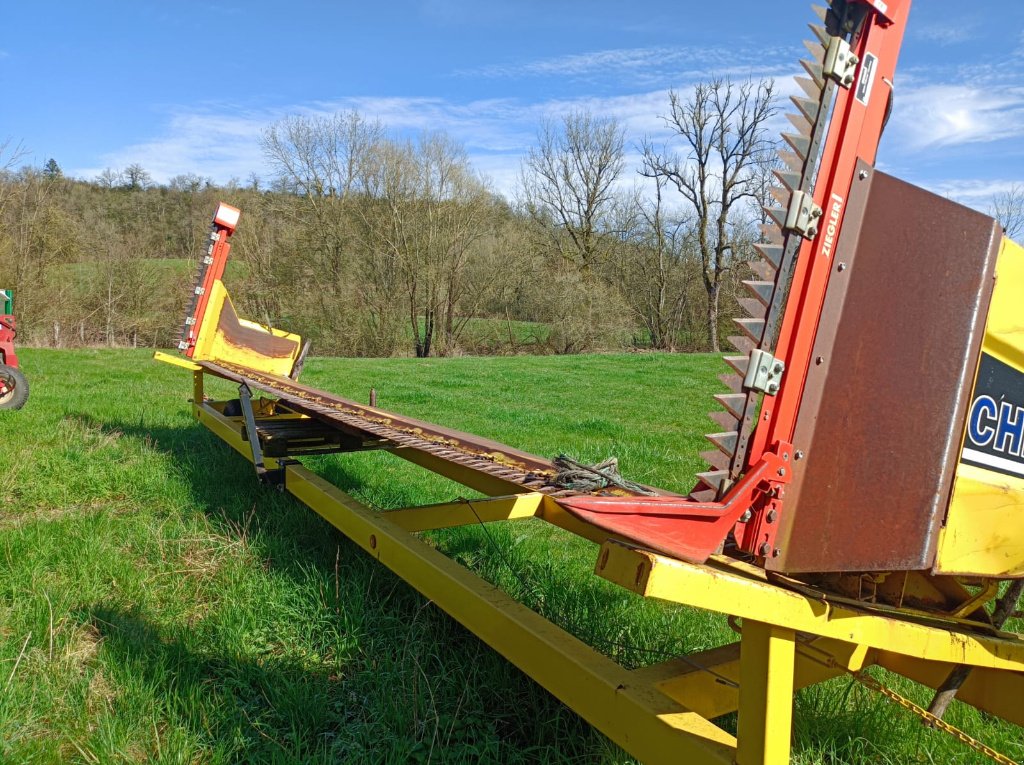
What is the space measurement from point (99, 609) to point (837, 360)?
10.7 feet

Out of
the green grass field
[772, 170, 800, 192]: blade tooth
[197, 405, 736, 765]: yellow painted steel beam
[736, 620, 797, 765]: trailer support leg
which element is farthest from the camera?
the green grass field

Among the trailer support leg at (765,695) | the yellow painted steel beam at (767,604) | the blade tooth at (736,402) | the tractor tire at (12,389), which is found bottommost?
the tractor tire at (12,389)

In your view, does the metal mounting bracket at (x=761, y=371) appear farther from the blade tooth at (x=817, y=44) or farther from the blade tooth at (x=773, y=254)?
the blade tooth at (x=817, y=44)

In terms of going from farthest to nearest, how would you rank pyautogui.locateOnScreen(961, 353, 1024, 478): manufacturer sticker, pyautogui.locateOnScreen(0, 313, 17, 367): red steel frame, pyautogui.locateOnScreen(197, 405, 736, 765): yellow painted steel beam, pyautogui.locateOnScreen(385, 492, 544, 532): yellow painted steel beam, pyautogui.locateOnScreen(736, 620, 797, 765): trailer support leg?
pyautogui.locateOnScreen(0, 313, 17, 367): red steel frame
pyautogui.locateOnScreen(385, 492, 544, 532): yellow painted steel beam
pyautogui.locateOnScreen(961, 353, 1024, 478): manufacturer sticker
pyautogui.locateOnScreen(197, 405, 736, 765): yellow painted steel beam
pyautogui.locateOnScreen(736, 620, 797, 765): trailer support leg

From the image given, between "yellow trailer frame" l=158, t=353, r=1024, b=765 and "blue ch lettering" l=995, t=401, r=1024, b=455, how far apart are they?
567 mm

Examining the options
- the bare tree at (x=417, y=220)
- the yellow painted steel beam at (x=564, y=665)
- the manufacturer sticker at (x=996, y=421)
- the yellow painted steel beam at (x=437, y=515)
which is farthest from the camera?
the bare tree at (x=417, y=220)

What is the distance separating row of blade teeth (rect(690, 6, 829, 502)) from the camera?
1759mm

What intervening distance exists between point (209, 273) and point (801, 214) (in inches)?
228

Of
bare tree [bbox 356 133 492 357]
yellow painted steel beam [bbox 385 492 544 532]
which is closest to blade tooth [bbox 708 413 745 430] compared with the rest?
Result: yellow painted steel beam [bbox 385 492 544 532]

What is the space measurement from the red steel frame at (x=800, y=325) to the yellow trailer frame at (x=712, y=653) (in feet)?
0.34

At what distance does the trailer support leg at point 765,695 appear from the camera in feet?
5.10

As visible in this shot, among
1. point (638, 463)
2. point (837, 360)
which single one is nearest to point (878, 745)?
point (837, 360)

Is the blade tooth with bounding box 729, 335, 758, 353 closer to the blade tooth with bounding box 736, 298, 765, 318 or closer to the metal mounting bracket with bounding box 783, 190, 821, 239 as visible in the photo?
the blade tooth with bounding box 736, 298, 765, 318

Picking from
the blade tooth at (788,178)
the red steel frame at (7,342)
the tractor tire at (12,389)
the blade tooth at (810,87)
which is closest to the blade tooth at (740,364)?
the blade tooth at (788,178)
